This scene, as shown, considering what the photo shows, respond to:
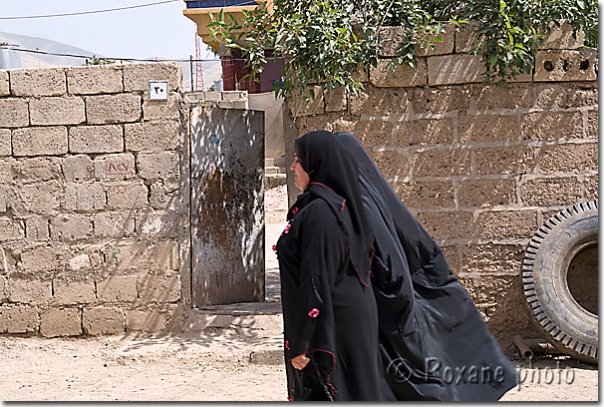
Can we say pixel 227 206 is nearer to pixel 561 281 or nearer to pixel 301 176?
pixel 561 281

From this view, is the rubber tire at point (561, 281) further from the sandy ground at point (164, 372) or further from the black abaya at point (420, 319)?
the black abaya at point (420, 319)

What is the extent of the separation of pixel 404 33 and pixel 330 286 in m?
2.95

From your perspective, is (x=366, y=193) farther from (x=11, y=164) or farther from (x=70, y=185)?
(x=11, y=164)

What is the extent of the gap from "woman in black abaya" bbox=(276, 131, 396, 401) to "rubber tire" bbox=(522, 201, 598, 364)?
7.27ft

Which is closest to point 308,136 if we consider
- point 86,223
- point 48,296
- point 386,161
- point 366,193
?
point 366,193

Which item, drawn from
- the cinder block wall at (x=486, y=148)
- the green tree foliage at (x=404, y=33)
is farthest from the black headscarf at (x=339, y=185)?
the cinder block wall at (x=486, y=148)

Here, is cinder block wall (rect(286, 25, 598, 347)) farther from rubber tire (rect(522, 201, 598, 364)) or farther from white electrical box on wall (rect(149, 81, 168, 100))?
white electrical box on wall (rect(149, 81, 168, 100))

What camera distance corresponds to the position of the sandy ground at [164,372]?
15.6 feet

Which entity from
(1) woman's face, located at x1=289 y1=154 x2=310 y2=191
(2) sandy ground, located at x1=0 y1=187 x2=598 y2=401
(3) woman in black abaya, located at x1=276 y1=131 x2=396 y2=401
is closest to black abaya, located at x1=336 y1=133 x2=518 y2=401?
(3) woman in black abaya, located at x1=276 y1=131 x2=396 y2=401

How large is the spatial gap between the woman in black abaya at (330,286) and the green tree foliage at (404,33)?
2250 millimetres

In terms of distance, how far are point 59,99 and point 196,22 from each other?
1269cm

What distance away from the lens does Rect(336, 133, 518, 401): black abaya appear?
3.10m

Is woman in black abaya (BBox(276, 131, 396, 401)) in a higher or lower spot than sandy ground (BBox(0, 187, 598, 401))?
higher

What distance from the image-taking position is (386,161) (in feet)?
17.6
